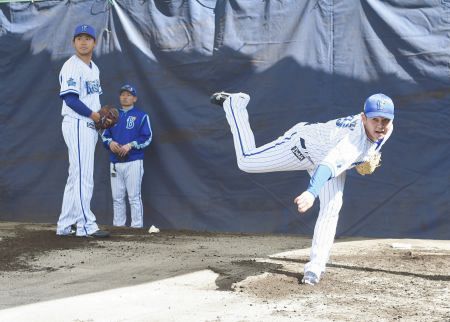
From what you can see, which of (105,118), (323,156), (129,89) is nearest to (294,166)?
(323,156)

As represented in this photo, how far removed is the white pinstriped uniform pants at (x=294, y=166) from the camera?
5215 millimetres

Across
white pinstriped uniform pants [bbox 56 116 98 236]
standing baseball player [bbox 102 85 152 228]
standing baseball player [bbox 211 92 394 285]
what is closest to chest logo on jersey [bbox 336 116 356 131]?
standing baseball player [bbox 211 92 394 285]

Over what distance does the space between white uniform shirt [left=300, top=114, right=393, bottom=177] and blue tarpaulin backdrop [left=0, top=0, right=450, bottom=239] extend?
84.9 inches

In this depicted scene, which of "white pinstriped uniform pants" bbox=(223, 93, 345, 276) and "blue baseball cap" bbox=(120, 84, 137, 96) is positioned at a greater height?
"blue baseball cap" bbox=(120, 84, 137, 96)

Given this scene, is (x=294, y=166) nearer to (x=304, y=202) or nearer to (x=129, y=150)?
(x=304, y=202)

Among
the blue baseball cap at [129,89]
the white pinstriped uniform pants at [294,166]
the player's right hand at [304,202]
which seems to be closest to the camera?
the player's right hand at [304,202]

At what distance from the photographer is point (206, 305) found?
4.55 meters

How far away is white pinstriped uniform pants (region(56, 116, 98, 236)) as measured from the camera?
7176mm

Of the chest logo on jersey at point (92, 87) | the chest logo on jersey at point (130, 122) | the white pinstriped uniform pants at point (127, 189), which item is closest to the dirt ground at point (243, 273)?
the white pinstriped uniform pants at point (127, 189)

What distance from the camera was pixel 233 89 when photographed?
7941 mm

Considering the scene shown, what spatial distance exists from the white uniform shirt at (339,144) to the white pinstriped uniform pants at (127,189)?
126 inches

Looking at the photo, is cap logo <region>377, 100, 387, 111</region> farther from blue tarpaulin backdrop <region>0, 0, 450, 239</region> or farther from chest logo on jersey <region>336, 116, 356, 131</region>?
blue tarpaulin backdrop <region>0, 0, 450, 239</region>

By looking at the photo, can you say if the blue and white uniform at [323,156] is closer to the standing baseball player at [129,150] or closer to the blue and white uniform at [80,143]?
the blue and white uniform at [80,143]

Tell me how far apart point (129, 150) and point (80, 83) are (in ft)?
4.02
